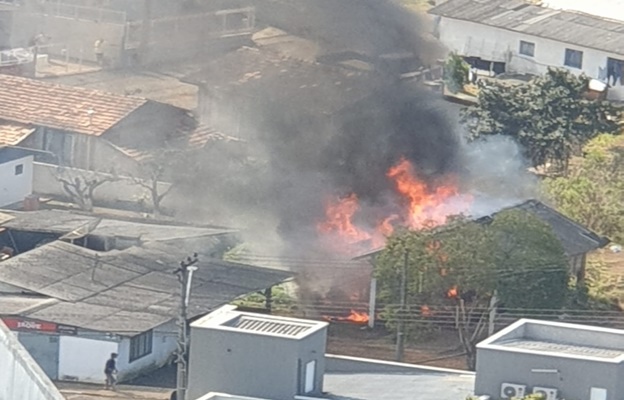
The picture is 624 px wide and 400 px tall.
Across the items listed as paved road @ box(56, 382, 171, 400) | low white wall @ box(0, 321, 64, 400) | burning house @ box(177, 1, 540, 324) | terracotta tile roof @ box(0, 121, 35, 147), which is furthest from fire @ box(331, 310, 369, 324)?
low white wall @ box(0, 321, 64, 400)

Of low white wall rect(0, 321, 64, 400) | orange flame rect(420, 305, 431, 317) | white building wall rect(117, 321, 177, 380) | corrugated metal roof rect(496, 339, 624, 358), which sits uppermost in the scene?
low white wall rect(0, 321, 64, 400)

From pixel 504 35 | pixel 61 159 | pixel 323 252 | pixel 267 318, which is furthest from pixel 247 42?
pixel 267 318

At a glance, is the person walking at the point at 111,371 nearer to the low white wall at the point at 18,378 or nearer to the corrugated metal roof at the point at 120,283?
the corrugated metal roof at the point at 120,283

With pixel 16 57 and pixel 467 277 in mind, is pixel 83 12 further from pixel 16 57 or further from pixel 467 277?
pixel 467 277

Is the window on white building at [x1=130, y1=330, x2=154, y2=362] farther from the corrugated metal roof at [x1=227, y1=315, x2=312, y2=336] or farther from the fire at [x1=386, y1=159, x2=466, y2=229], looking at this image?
the corrugated metal roof at [x1=227, y1=315, x2=312, y2=336]

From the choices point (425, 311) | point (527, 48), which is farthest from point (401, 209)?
point (527, 48)
